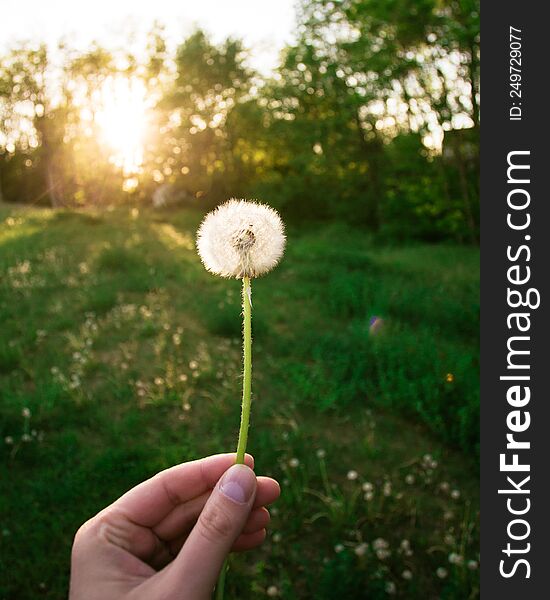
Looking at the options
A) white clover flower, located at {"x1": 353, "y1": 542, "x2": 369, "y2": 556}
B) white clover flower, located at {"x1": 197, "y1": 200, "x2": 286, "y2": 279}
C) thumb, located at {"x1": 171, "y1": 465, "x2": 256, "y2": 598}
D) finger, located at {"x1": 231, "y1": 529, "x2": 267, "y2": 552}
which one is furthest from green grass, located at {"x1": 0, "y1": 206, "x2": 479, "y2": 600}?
white clover flower, located at {"x1": 197, "y1": 200, "x2": 286, "y2": 279}

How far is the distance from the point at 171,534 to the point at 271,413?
3.16m

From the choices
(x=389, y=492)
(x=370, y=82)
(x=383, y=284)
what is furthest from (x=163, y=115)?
(x=389, y=492)

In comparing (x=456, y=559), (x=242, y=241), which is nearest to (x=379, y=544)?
(x=456, y=559)

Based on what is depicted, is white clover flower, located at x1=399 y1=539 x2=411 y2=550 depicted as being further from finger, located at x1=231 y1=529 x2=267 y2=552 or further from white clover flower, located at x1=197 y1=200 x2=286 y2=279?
white clover flower, located at x1=197 y1=200 x2=286 y2=279

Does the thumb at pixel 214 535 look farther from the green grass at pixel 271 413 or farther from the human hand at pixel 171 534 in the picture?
the green grass at pixel 271 413

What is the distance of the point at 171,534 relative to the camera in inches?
83.3

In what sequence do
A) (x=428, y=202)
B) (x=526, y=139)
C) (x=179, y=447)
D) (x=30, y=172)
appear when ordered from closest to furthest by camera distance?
(x=526, y=139)
(x=179, y=447)
(x=428, y=202)
(x=30, y=172)

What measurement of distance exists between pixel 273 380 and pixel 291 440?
1182 millimetres

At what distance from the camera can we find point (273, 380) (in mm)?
5879

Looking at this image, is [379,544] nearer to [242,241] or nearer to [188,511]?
[188,511]

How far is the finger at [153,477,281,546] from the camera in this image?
207 cm

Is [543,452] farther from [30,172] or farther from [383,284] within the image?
[30,172]

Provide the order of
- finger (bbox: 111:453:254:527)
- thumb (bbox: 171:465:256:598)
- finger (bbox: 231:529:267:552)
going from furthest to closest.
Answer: finger (bbox: 231:529:267:552) → finger (bbox: 111:453:254:527) → thumb (bbox: 171:465:256:598)

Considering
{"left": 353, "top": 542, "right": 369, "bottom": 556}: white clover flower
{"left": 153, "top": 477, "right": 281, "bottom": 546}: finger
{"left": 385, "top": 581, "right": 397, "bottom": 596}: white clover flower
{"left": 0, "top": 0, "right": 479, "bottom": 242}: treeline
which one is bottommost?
{"left": 385, "top": 581, "right": 397, "bottom": 596}: white clover flower
